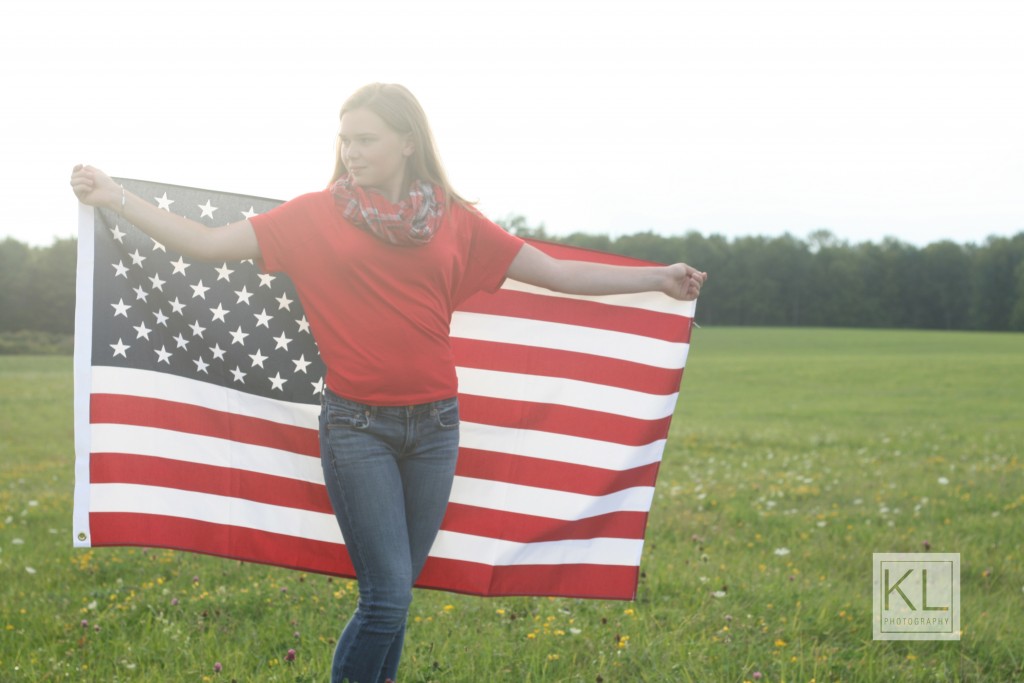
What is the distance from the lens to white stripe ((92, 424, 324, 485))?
4.95m

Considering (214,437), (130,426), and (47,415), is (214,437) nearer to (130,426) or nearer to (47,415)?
(130,426)

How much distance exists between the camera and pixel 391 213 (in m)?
3.82

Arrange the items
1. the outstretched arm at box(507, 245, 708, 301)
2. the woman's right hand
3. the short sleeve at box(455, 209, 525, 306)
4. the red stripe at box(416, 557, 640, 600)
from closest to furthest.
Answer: the woman's right hand
the short sleeve at box(455, 209, 525, 306)
the outstretched arm at box(507, 245, 708, 301)
the red stripe at box(416, 557, 640, 600)

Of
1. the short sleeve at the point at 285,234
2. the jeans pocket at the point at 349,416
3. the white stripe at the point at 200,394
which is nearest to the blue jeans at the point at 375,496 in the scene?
the jeans pocket at the point at 349,416

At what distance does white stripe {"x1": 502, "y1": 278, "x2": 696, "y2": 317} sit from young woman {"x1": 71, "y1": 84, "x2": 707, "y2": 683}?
4.20ft

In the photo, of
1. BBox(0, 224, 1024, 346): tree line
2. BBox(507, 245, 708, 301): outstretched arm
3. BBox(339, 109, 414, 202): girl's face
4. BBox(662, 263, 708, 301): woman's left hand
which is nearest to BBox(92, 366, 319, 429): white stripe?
BBox(507, 245, 708, 301): outstretched arm

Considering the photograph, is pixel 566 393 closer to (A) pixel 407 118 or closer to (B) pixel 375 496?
(B) pixel 375 496

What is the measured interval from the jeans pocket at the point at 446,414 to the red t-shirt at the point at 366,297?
0.14ft

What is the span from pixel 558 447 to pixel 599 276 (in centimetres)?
106

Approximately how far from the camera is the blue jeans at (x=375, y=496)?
12.5 feet

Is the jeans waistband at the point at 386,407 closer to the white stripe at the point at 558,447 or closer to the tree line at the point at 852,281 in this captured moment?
the white stripe at the point at 558,447

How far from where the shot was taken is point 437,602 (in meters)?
5.98

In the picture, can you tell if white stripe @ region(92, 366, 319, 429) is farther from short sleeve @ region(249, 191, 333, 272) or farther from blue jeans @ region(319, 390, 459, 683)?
short sleeve @ region(249, 191, 333, 272)

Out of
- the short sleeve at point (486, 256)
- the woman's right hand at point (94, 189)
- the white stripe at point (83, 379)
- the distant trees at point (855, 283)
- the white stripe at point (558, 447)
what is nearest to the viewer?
the woman's right hand at point (94, 189)
